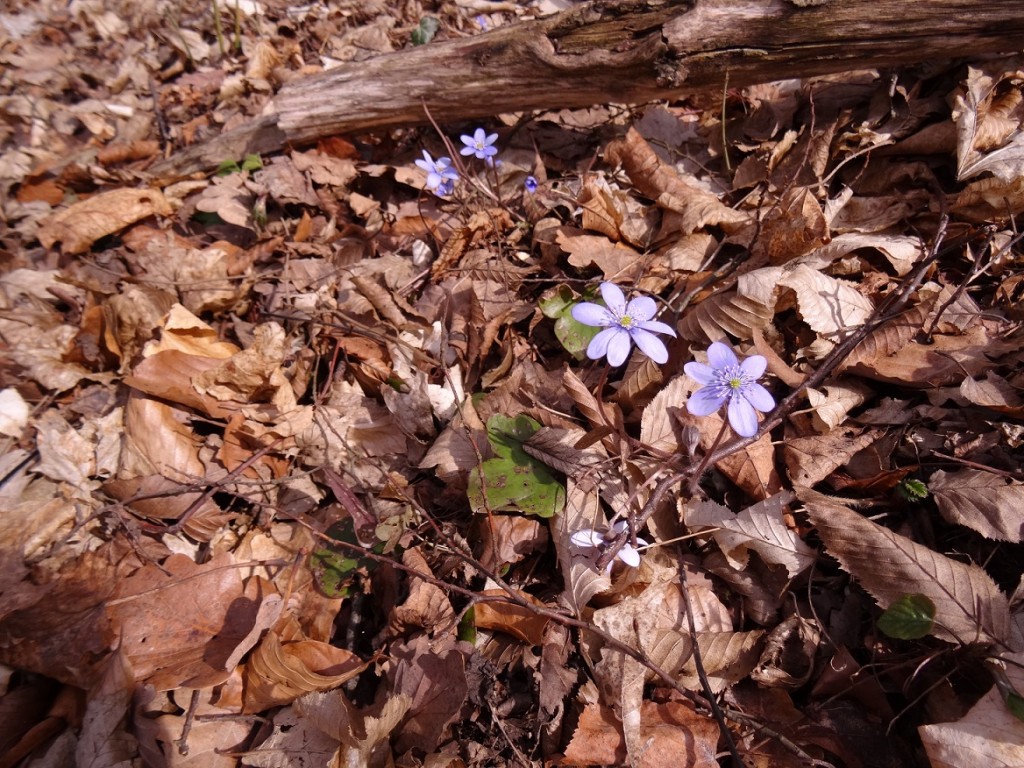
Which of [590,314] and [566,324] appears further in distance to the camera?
[566,324]

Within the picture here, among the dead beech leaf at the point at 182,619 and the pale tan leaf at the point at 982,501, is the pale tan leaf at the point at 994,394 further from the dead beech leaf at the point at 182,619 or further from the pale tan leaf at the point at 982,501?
the dead beech leaf at the point at 182,619

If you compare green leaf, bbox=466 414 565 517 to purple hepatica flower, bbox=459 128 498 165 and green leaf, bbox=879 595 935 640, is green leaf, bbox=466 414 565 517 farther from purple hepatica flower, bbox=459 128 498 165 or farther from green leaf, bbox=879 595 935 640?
purple hepatica flower, bbox=459 128 498 165

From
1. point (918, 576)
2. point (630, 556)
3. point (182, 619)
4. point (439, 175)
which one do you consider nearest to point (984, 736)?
point (918, 576)

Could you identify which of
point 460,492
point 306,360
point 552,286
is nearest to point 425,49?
point 552,286

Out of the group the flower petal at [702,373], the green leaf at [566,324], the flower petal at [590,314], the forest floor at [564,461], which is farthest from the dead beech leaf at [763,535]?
the green leaf at [566,324]

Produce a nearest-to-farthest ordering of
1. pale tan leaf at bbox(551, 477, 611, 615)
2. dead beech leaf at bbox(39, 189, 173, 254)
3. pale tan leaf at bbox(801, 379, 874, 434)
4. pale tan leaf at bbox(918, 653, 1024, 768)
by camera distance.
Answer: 1. pale tan leaf at bbox(918, 653, 1024, 768)
2. pale tan leaf at bbox(551, 477, 611, 615)
3. pale tan leaf at bbox(801, 379, 874, 434)
4. dead beech leaf at bbox(39, 189, 173, 254)

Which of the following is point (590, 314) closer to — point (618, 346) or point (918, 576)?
point (618, 346)

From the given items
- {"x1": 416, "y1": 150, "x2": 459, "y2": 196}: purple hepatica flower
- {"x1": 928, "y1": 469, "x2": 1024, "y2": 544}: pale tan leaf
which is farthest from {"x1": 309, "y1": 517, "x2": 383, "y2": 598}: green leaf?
{"x1": 928, "y1": 469, "x2": 1024, "y2": 544}: pale tan leaf
